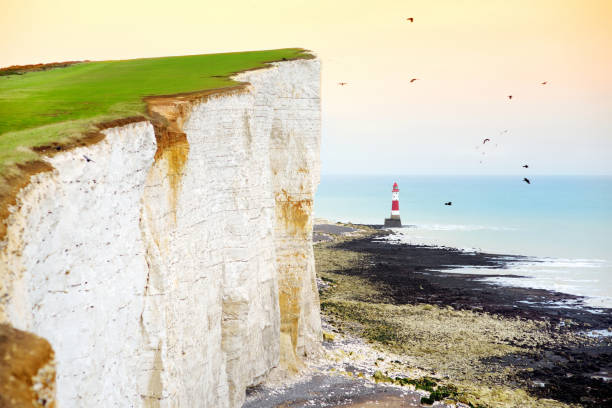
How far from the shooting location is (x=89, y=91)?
1605cm

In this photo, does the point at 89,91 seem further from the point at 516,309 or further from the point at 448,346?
the point at 516,309

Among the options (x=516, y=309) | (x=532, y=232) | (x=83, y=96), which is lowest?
(x=532, y=232)

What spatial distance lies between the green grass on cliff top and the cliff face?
773 millimetres

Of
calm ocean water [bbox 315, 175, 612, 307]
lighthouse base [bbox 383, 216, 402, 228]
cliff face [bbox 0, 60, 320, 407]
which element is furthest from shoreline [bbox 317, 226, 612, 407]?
lighthouse base [bbox 383, 216, 402, 228]

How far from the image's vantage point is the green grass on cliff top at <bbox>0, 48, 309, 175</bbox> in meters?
10.2

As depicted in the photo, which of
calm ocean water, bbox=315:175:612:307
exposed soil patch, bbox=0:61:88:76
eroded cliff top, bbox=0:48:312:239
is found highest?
exposed soil patch, bbox=0:61:88:76

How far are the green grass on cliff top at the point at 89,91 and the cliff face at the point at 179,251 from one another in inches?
30.4

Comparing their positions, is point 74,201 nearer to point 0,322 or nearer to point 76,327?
point 76,327

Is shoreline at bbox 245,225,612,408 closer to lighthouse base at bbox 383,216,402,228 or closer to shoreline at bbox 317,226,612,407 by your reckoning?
shoreline at bbox 317,226,612,407

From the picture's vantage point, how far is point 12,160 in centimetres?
865

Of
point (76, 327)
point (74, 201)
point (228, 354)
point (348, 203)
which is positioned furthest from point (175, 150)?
point (348, 203)

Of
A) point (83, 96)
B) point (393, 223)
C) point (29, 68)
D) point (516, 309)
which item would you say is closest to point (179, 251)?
point (83, 96)

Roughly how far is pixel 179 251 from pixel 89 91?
20.4 feet

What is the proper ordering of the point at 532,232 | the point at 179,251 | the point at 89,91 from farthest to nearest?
the point at 532,232 < the point at 89,91 < the point at 179,251
